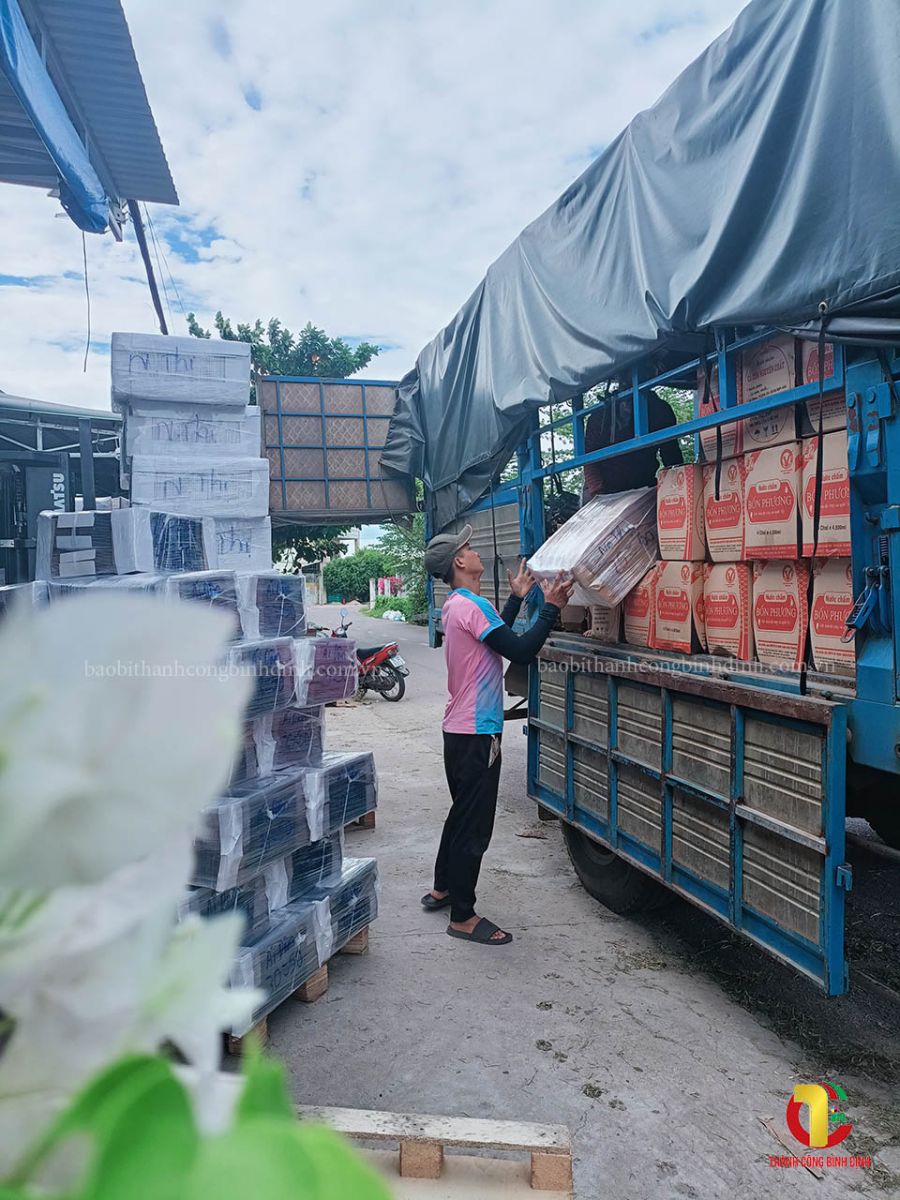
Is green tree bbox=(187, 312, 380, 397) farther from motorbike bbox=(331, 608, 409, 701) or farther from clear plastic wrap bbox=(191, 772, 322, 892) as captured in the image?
clear plastic wrap bbox=(191, 772, 322, 892)

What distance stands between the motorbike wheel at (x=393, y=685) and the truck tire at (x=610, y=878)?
6.54 metres

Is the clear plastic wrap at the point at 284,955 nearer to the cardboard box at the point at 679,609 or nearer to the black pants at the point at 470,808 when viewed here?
the black pants at the point at 470,808

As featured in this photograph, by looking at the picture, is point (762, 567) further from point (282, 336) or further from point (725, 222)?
point (282, 336)

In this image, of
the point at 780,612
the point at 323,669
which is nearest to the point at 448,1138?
the point at 323,669

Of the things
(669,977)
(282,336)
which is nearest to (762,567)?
(669,977)

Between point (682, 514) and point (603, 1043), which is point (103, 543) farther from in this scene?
point (603, 1043)

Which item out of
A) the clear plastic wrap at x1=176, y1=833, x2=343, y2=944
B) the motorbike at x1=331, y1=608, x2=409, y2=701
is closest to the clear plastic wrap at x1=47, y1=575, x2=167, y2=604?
the clear plastic wrap at x1=176, y1=833, x2=343, y2=944

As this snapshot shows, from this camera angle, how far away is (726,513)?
3.21 m

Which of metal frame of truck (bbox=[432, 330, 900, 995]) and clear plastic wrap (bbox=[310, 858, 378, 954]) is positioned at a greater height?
metal frame of truck (bbox=[432, 330, 900, 995])

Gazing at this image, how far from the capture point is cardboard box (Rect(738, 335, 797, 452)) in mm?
2852

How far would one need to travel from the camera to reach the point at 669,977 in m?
3.31

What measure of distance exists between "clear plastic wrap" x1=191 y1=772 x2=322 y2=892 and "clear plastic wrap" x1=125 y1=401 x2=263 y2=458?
231cm

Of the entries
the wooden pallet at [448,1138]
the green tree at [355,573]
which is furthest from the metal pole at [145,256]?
the green tree at [355,573]

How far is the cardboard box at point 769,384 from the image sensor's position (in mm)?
2852
